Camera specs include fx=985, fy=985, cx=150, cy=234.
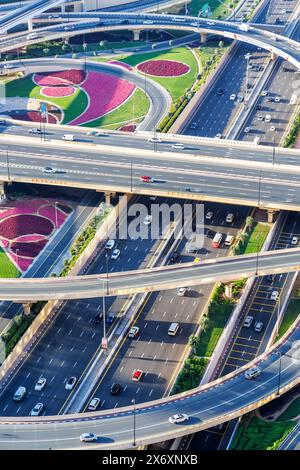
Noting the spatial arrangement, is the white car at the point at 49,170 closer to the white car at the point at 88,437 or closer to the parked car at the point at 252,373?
the parked car at the point at 252,373

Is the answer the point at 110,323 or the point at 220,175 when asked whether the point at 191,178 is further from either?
the point at 110,323

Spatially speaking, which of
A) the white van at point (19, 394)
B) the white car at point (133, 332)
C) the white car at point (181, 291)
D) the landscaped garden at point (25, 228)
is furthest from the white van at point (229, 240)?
the white van at point (19, 394)

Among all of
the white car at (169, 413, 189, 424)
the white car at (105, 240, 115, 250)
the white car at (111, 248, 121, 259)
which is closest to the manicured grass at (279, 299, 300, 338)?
the white car at (169, 413, 189, 424)


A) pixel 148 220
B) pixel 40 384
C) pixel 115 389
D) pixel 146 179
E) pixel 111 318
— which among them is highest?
pixel 146 179

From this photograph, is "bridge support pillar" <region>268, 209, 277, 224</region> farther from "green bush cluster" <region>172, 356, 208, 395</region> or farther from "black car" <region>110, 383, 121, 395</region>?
"black car" <region>110, 383, 121, 395</region>

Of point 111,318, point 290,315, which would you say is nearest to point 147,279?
point 111,318

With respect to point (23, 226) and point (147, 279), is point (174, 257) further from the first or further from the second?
point (23, 226)
